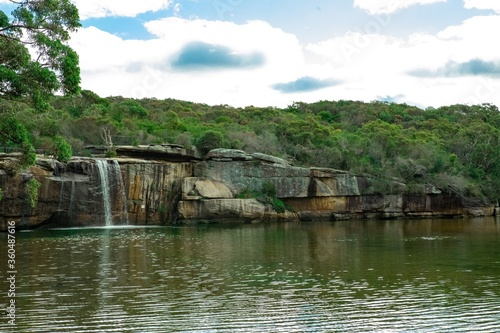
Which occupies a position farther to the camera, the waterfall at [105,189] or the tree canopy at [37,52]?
the waterfall at [105,189]

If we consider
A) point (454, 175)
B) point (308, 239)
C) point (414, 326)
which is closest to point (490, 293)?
point (414, 326)

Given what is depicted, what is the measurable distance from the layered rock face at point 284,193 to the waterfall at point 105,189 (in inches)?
238

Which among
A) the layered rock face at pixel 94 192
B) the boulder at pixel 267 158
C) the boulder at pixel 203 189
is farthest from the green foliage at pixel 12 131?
the boulder at pixel 267 158

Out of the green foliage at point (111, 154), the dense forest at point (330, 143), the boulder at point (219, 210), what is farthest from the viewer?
the dense forest at point (330, 143)

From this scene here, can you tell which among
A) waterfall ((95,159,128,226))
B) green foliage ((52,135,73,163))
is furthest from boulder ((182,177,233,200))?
green foliage ((52,135,73,163))

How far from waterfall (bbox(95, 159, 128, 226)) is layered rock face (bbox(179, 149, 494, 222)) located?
5097mm

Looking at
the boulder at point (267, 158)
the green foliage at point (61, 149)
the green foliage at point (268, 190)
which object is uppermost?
the boulder at point (267, 158)

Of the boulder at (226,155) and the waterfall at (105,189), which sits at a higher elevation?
the boulder at (226,155)

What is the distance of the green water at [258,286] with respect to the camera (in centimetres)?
1286

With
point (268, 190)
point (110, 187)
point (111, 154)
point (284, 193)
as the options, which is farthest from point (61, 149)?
point (284, 193)

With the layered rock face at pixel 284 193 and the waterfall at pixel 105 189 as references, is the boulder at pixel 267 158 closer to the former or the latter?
the layered rock face at pixel 284 193

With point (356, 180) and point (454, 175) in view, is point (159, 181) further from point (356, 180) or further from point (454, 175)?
point (454, 175)

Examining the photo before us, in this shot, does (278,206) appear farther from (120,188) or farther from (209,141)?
(120,188)

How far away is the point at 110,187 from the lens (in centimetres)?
4684
